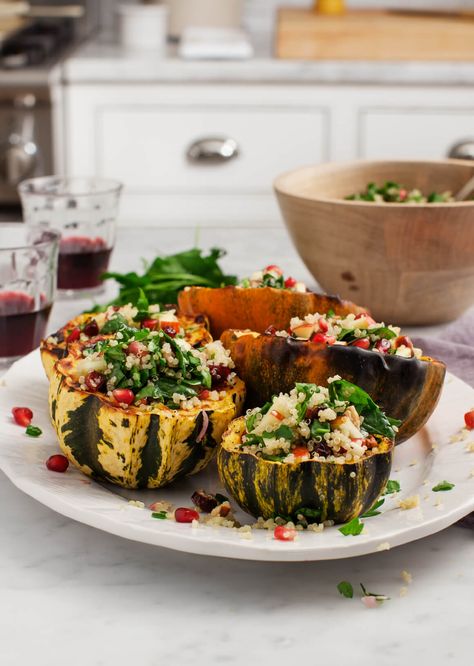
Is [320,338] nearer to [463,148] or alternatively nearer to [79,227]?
[79,227]

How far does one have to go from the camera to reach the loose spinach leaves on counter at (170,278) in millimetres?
1617

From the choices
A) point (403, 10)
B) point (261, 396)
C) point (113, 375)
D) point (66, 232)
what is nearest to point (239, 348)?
point (261, 396)

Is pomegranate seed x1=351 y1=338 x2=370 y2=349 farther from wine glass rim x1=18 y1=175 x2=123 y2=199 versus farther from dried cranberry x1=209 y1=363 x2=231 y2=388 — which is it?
wine glass rim x1=18 y1=175 x2=123 y2=199

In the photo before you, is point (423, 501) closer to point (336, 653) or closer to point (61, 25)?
point (336, 653)

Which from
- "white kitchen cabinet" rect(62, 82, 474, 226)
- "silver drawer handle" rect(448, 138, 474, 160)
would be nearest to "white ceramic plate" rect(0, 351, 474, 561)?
"silver drawer handle" rect(448, 138, 474, 160)

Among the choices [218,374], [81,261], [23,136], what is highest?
[218,374]

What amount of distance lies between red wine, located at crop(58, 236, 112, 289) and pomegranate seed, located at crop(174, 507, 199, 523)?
882 millimetres

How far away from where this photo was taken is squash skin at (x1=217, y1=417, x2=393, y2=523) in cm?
99

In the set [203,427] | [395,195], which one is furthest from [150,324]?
[395,195]

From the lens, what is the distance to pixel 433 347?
5.03ft

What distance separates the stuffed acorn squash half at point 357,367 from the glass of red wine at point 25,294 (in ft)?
1.37

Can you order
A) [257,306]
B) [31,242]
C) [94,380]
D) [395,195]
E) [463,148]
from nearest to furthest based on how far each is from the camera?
[94,380], [257,306], [31,242], [395,195], [463,148]

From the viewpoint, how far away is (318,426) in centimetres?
103

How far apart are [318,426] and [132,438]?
0.20 meters
